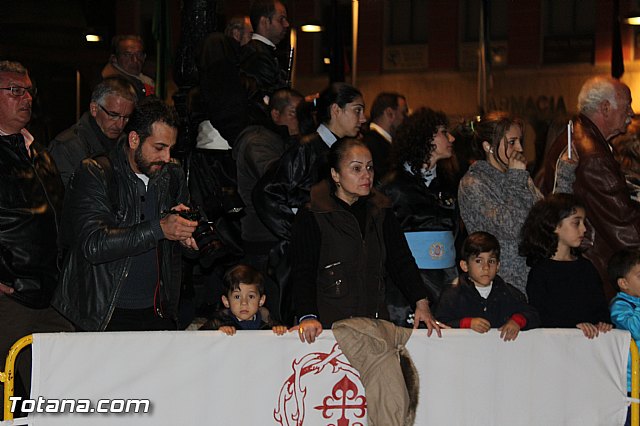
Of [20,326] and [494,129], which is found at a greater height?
[494,129]

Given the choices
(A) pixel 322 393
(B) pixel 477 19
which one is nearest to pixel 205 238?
(A) pixel 322 393

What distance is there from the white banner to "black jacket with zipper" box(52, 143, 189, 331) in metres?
0.37

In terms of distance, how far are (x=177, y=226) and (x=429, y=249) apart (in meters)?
2.21

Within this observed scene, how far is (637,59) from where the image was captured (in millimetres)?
24344

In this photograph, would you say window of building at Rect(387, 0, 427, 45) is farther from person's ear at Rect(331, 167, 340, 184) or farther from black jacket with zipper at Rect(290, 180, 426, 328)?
black jacket with zipper at Rect(290, 180, 426, 328)

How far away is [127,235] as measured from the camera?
6.19 meters

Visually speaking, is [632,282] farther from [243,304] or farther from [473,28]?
[473,28]

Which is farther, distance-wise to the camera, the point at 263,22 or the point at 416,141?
the point at 263,22

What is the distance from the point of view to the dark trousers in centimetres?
663

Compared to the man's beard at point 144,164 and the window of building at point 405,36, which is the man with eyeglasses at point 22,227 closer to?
the man's beard at point 144,164

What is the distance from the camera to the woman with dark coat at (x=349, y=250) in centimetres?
662

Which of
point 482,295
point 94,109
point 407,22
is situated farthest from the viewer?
point 407,22

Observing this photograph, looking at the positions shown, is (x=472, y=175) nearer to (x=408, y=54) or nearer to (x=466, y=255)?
(x=466, y=255)

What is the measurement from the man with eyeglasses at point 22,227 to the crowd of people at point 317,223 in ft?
0.03
